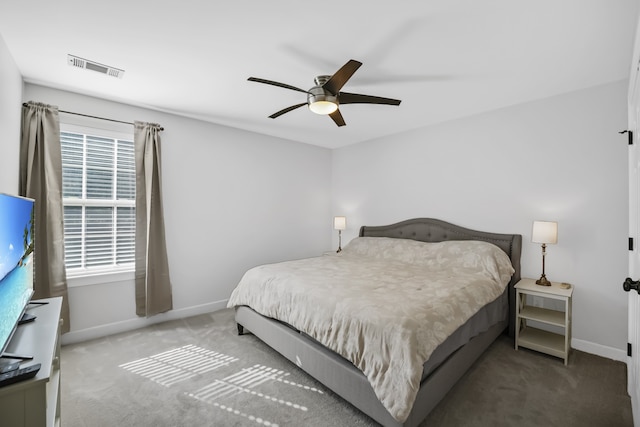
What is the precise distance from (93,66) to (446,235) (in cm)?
412

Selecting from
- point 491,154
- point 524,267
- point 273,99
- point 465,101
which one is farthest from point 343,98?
point 524,267

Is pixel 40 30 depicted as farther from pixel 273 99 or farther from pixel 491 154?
pixel 491 154

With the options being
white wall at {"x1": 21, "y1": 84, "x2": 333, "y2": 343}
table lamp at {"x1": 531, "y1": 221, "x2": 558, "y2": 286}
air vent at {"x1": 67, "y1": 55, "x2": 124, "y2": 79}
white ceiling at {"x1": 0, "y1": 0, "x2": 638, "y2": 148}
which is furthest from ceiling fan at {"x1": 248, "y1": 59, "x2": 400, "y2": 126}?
white wall at {"x1": 21, "y1": 84, "x2": 333, "y2": 343}

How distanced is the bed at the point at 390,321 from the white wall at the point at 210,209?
104cm

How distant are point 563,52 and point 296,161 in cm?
356

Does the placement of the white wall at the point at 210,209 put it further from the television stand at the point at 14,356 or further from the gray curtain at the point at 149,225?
the television stand at the point at 14,356

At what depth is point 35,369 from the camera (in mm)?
1077

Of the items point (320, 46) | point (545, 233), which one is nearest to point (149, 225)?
point (320, 46)

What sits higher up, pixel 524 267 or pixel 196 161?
pixel 196 161

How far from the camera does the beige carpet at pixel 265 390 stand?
6.17ft

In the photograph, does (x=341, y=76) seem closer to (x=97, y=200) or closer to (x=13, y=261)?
(x=13, y=261)

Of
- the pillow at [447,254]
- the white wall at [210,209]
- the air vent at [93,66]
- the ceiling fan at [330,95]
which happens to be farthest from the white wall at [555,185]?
the air vent at [93,66]

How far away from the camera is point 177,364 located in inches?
101

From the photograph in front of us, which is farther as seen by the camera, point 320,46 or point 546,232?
point 546,232
